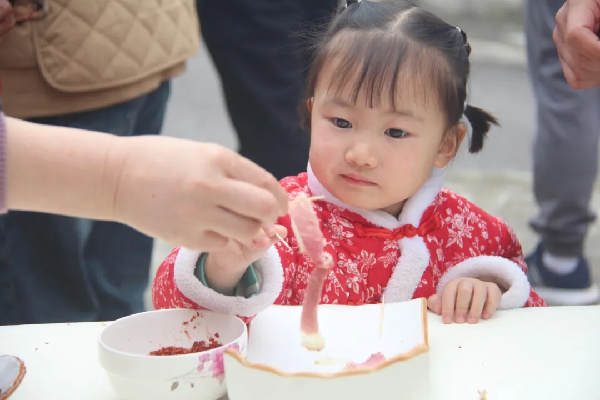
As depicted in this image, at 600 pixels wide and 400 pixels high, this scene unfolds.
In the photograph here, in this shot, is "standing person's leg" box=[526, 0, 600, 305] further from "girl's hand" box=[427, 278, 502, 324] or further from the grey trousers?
"girl's hand" box=[427, 278, 502, 324]

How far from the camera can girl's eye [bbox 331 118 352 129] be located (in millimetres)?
1200

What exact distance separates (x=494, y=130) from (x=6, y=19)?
326 centimetres

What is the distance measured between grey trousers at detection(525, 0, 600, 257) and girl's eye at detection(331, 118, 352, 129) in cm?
114

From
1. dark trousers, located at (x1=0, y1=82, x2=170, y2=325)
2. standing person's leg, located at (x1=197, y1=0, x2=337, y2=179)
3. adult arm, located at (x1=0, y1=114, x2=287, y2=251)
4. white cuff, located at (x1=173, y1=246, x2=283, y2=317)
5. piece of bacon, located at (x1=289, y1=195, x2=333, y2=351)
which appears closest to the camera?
adult arm, located at (x1=0, y1=114, x2=287, y2=251)

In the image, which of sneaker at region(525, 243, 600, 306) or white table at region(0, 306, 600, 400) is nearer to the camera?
white table at region(0, 306, 600, 400)

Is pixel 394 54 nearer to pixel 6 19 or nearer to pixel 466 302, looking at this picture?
pixel 466 302

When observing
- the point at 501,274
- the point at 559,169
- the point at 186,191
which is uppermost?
the point at 186,191

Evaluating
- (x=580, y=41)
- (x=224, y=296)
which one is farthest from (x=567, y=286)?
(x=224, y=296)

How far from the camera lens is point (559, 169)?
2266 mm

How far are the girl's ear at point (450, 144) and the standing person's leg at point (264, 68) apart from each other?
24.8 inches

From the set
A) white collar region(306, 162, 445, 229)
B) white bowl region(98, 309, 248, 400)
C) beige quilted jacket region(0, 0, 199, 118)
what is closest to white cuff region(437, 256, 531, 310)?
white collar region(306, 162, 445, 229)

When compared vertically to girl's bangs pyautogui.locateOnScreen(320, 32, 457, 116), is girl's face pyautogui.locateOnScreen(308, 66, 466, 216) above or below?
below

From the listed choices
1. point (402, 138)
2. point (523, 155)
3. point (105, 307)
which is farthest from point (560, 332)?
point (523, 155)

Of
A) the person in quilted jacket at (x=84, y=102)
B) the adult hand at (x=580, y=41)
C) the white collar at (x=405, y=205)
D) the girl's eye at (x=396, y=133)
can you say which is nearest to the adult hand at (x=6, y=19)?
the person in quilted jacket at (x=84, y=102)
